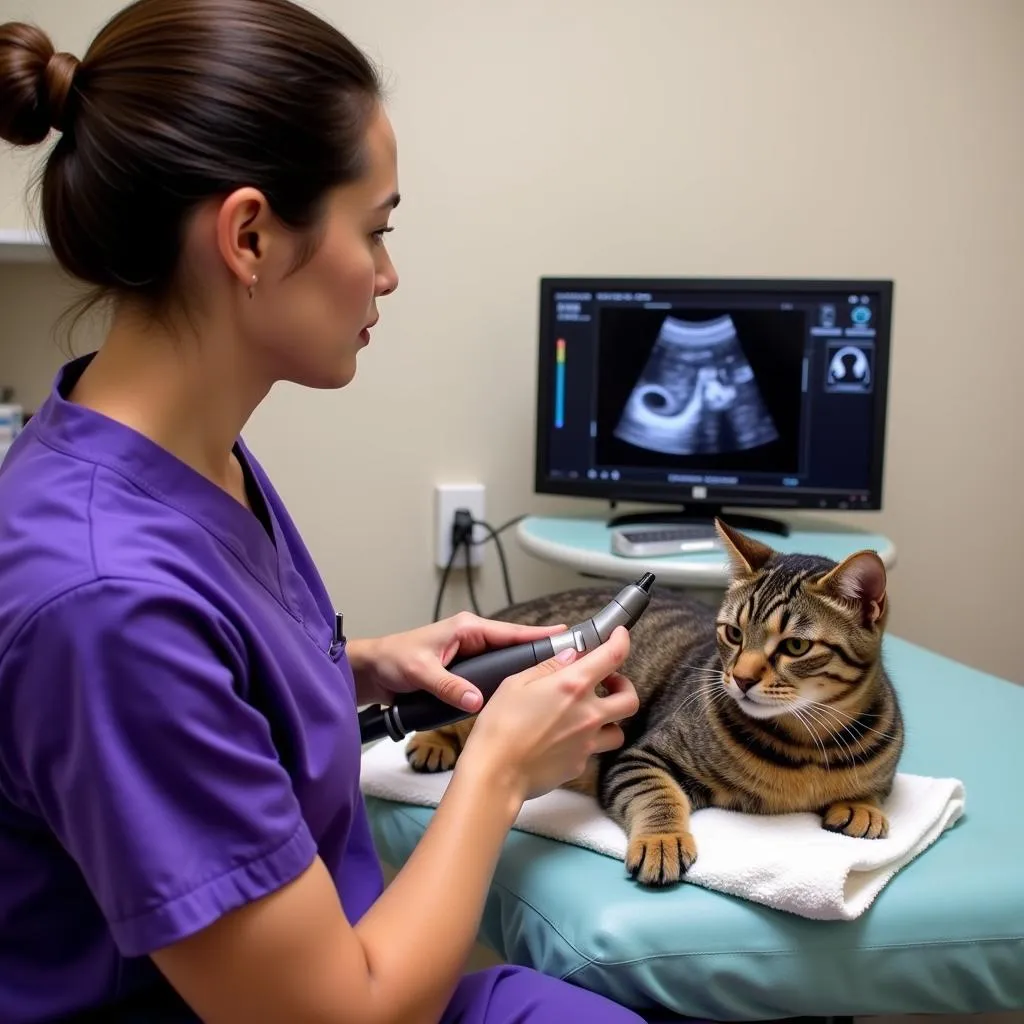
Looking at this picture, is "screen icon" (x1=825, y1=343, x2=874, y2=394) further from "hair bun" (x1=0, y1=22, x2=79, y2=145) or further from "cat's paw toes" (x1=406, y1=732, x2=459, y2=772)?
"hair bun" (x1=0, y1=22, x2=79, y2=145)

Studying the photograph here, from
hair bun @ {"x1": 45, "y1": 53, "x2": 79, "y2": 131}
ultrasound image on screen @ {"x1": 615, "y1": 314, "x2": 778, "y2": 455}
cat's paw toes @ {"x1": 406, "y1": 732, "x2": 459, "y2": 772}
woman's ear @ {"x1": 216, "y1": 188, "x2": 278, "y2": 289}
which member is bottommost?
cat's paw toes @ {"x1": 406, "y1": 732, "x2": 459, "y2": 772}

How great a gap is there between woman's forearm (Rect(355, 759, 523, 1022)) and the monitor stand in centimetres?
103

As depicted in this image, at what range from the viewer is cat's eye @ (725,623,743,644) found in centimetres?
99

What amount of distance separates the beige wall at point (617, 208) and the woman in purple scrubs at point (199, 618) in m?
1.02

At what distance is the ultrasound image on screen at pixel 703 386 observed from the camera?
1.62 metres

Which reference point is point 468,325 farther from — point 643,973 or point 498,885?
point 643,973

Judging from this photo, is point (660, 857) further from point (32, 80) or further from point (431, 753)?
point (32, 80)

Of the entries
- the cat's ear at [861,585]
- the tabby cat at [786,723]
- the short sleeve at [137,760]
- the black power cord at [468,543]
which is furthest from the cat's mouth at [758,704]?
the black power cord at [468,543]

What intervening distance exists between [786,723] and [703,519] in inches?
29.6

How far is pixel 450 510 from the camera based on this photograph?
1.79 meters

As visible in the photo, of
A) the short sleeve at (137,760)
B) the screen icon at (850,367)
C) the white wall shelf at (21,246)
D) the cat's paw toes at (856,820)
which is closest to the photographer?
the short sleeve at (137,760)

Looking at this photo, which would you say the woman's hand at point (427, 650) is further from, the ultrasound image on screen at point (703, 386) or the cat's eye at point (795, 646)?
the ultrasound image on screen at point (703, 386)

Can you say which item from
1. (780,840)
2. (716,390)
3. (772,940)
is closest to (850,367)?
(716,390)

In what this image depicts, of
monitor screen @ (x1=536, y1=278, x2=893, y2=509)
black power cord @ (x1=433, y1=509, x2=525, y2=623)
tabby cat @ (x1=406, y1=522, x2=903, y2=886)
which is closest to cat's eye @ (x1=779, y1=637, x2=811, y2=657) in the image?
tabby cat @ (x1=406, y1=522, x2=903, y2=886)
